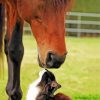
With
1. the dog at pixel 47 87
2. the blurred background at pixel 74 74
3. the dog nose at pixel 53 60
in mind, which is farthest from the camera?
the blurred background at pixel 74 74

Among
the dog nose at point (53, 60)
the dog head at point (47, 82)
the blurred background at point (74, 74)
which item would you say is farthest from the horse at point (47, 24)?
the dog head at point (47, 82)

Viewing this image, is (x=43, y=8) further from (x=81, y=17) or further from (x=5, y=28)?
(x=81, y=17)

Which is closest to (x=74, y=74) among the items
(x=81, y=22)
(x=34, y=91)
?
(x=34, y=91)

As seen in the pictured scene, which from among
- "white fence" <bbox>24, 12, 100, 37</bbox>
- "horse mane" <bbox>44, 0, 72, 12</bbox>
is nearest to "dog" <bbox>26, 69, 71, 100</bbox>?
"horse mane" <bbox>44, 0, 72, 12</bbox>

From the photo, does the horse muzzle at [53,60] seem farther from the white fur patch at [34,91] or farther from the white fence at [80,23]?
the white fence at [80,23]

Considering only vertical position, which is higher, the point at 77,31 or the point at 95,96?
the point at 95,96

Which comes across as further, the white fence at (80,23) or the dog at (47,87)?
the white fence at (80,23)

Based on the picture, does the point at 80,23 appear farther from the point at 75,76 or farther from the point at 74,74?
the point at 75,76

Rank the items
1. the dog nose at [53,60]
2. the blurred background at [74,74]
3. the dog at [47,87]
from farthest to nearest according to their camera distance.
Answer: the blurred background at [74,74] < the dog at [47,87] < the dog nose at [53,60]

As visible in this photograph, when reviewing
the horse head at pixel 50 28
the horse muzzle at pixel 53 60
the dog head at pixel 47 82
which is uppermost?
the horse head at pixel 50 28

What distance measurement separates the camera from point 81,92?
5.53 meters

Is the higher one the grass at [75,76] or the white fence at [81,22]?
the grass at [75,76]

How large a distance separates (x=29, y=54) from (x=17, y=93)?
582 cm

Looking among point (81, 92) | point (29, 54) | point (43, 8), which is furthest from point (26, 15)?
point (29, 54)
